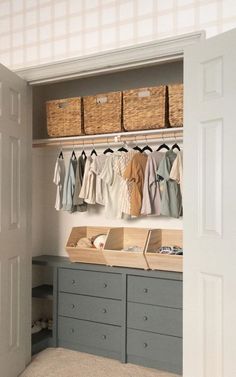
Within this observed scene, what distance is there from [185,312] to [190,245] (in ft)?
1.18

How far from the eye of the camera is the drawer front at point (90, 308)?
3.27 m

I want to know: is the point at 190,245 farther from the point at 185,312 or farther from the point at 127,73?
the point at 127,73

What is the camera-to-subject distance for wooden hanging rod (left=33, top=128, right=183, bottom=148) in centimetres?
324

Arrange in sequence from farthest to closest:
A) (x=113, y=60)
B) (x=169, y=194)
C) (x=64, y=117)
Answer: (x=64, y=117) → (x=169, y=194) → (x=113, y=60)

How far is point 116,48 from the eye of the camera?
247 cm

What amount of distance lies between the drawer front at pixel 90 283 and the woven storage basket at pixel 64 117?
127 cm

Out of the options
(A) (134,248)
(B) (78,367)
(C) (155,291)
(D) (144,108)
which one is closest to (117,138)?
(D) (144,108)

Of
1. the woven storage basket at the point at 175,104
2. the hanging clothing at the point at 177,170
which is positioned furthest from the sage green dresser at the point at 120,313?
the woven storage basket at the point at 175,104

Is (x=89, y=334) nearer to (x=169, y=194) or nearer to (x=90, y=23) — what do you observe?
(x=169, y=194)

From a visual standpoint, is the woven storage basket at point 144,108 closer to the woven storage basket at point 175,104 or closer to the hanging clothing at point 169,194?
the woven storage basket at point 175,104

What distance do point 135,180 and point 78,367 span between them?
5.14 ft

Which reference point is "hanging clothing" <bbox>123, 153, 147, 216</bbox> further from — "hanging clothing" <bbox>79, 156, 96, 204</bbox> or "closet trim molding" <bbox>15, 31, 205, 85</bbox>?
"closet trim molding" <bbox>15, 31, 205, 85</bbox>

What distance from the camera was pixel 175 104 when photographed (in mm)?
3109

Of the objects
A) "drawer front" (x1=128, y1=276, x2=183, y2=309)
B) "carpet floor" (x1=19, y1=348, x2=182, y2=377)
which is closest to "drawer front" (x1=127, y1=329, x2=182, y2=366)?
"carpet floor" (x1=19, y1=348, x2=182, y2=377)
